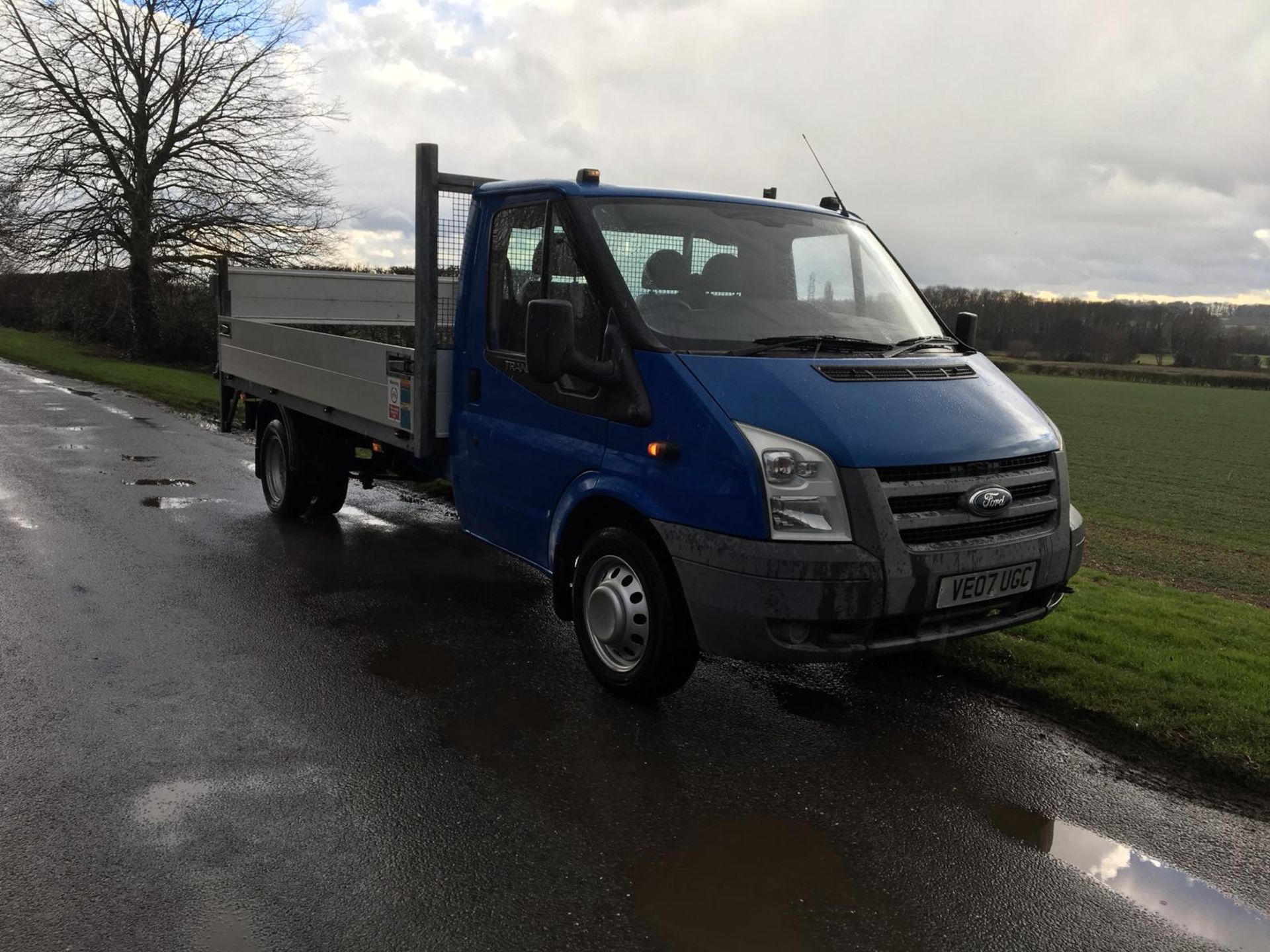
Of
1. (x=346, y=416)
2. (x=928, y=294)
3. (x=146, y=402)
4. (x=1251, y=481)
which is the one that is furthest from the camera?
(x=1251, y=481)

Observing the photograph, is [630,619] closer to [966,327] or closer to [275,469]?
[966,327]

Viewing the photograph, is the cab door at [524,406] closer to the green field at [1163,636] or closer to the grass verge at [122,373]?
the green field at [1163,636]

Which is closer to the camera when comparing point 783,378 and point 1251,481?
point 783,378

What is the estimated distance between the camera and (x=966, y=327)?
5.75 m

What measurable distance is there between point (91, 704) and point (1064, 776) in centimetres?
421

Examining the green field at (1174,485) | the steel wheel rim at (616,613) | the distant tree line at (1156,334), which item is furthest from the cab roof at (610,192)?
the distant tree line at (1156,334)

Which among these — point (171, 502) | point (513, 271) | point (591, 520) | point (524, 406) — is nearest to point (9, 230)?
point (171, 502)

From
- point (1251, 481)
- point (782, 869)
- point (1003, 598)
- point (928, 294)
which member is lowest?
point (1251, 481)

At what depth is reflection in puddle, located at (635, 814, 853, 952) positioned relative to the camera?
3.02m

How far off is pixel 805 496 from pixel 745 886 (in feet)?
4.80

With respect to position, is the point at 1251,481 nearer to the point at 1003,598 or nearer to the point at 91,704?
the point at 1003,598

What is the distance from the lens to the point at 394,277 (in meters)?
9.59

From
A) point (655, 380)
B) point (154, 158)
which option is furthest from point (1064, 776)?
point (154, 158)

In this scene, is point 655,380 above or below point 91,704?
above
